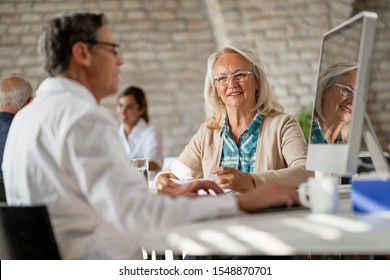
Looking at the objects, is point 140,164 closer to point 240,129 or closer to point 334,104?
point 240,129

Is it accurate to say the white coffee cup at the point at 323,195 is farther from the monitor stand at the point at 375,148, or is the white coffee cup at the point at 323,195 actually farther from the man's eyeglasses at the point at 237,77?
the man's eyeglasses at the point at 237,77

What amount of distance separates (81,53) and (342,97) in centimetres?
80

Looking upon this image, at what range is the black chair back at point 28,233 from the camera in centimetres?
144

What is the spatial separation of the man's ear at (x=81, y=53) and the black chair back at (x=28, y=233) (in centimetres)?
41

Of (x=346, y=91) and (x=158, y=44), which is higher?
(x=158, y=44)

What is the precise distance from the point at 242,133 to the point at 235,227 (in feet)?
4.76

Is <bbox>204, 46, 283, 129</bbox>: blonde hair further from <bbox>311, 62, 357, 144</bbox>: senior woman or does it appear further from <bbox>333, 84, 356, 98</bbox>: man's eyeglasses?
<bbox>333, 84, 356, 98</bbox>: man's eyeglasses

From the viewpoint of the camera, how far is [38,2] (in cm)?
813

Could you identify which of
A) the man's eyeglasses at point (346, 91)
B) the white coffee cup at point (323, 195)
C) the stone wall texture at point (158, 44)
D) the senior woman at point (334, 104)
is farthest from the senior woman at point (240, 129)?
the stone wall texture at point (158, 44)

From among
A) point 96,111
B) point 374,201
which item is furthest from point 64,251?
point 374,201

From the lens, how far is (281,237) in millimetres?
1423

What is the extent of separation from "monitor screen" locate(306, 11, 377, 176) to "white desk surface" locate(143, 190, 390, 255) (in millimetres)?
272

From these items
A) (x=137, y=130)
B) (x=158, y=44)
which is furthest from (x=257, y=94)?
(x=158, y=44)
